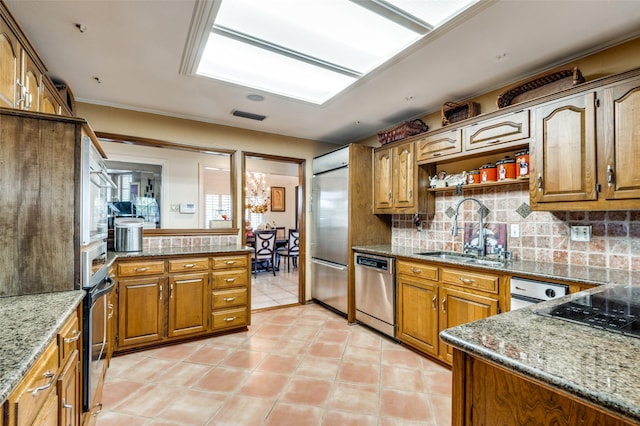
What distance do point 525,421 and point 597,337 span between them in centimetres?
33

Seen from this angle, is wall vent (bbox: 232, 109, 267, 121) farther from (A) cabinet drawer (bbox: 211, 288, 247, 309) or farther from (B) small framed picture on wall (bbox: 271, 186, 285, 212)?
(B) small framed picture on wall (bbox: 271, 186, 285, 212)

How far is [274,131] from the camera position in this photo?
158 inches

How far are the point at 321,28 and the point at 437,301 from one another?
2.22 m

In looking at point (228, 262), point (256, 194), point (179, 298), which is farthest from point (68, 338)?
point (256, 194)

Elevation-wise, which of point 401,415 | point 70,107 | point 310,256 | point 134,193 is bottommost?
point 401,415

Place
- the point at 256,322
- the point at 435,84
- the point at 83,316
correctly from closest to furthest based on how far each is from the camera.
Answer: the point at 83,316 < the point at 435,84 < the point at 256,322

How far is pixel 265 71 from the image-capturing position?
2535 mm

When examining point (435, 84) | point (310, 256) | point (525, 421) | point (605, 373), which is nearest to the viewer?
point (605, 373)

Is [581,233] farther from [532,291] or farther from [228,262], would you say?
[228,262]

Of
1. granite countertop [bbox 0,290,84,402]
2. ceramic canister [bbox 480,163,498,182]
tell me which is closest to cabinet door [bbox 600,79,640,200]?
ceramic canister [bbox 480,163,498,182]

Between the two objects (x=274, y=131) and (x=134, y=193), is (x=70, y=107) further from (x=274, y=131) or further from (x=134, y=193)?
(x=274, y=131)

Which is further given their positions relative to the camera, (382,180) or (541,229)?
(382,180)

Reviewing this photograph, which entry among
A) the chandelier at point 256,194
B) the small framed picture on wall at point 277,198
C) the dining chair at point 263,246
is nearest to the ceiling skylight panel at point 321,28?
the dining chair at point 263,246

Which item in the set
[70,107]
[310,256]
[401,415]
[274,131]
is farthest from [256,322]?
[70,107]
